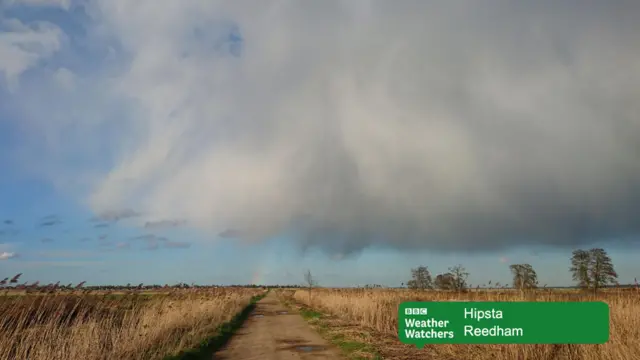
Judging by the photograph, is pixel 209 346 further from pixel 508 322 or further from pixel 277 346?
pixel 508 322

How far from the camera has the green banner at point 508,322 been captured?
10.9 m

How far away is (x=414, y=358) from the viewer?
46.1 feet

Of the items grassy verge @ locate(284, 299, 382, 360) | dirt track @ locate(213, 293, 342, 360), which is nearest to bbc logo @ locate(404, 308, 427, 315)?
grassy verge @ locate(284, 299, 382, 360)

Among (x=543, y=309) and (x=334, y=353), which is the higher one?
(x=543, y=309)

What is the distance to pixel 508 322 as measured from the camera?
39.2 ft

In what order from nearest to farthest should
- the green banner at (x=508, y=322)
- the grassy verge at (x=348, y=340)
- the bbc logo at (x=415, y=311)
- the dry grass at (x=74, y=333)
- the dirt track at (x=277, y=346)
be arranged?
the dry grass at (x=74, y=333)
the green banner at (x=508, y=322)
the bbc logo at (x=415, y=311)
the grassy verge at (x=348, y=340)
the dirt track at (x=277, y=346)

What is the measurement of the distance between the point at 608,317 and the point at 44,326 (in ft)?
45.8

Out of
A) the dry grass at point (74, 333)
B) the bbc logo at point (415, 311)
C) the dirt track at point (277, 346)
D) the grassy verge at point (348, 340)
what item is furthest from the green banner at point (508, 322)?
the dry grass at point (74, 333)

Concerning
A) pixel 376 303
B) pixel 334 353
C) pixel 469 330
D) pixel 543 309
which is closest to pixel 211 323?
pixel 376 303

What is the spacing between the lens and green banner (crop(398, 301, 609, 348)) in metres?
10.9

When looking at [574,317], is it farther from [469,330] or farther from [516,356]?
[469,330]

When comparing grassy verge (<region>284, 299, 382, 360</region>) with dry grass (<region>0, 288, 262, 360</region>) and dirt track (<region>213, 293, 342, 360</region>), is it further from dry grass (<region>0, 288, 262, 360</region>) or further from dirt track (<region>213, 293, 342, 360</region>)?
dry grass (<region>0, 288, 262, 360</region>)

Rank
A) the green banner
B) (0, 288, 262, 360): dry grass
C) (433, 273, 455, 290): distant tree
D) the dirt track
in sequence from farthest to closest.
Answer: (433, 273, 455, 290): distant tree
the dirt track
the green banner
(0, 288, 262, 360): dry grass

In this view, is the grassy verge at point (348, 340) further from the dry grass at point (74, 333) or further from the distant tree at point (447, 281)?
Result: the distant tree at point (447, 281)
